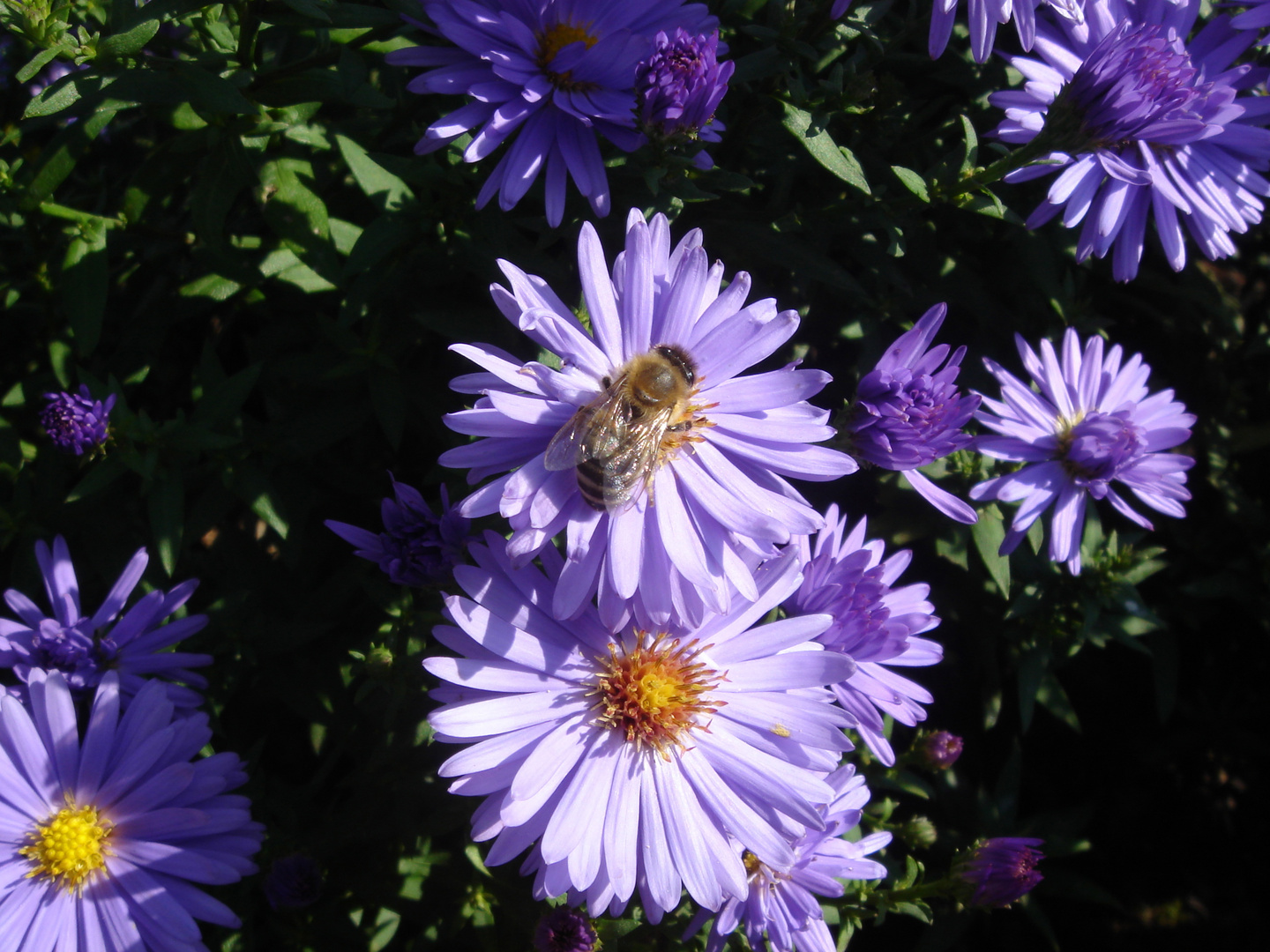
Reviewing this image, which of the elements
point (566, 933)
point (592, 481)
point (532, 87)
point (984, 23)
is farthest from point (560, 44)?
point (566, 933)

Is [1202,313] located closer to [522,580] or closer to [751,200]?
[751,200]

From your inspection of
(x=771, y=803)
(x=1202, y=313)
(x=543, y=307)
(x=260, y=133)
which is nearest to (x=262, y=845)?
(x=771, y=803)

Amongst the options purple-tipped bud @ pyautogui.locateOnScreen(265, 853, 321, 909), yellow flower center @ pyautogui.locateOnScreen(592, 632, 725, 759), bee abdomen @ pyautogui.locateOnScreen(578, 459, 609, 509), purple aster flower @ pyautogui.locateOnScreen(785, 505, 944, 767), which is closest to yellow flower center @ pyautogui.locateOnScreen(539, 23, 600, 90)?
bee abdomen @ pyautogui.locateOnScreen(578, 459, 609, 509)

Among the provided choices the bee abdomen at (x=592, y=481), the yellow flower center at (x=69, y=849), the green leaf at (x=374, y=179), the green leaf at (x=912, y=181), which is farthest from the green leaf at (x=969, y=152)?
the yellow flower center at (x=69, y=849)

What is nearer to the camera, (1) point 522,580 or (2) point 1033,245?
(1) point 522,580

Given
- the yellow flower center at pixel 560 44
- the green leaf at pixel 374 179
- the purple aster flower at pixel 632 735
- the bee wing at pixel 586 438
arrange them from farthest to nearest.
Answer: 1. the green leaf at pixel 374 179
2. the yellow flower center at pixel 560 44
3. the purple aster flower at pixel 632 735
4. the bee wing at pixel 586 438

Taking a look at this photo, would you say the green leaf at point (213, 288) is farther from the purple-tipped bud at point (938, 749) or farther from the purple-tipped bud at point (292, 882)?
the purple-tipped bud at point (938, 749)
